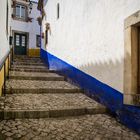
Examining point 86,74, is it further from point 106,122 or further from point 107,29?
point 106,122

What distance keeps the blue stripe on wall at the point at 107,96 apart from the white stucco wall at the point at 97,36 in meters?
0.17

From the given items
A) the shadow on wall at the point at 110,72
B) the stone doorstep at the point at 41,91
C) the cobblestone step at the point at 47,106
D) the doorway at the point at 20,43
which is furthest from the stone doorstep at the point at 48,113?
the doorway at the point at 20,43

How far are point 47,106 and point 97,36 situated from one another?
2.41 meters

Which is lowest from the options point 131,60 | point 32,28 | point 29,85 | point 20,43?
point 29,85

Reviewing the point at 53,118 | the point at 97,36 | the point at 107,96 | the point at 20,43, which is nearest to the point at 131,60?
the point at 107,96

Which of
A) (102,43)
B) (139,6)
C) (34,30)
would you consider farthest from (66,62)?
(34,30)

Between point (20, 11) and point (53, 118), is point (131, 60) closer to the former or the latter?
point (53, 118)

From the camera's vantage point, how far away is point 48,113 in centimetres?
468

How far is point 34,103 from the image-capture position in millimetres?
5219

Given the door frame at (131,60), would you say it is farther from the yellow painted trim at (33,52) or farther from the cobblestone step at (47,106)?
the yellow painted trim at (33,52)

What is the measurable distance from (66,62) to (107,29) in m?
3.70

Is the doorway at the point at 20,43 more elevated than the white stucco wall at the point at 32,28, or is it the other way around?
the white stucco wall at the point at 32,28

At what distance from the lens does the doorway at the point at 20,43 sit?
18.7 metres

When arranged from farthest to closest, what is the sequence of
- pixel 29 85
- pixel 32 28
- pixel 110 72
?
1. pixel 32 28
2. pixel 29 85
3. pixel 110 72
